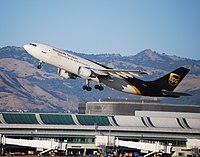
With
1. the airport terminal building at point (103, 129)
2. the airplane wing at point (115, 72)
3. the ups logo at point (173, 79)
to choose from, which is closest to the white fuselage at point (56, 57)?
the airplane wing at point (115, 72)

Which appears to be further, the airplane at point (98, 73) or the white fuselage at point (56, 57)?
the airplane at point (98, 73)

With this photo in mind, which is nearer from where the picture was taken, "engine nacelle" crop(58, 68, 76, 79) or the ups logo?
"engine nacelle" crop(58, 68, 76, 79)

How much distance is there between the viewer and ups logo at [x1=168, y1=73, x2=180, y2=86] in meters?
122

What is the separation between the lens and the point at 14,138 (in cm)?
15350

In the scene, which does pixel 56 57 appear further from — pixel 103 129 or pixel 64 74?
pixel 103 129

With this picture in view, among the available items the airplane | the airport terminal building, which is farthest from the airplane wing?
the airport terminal building

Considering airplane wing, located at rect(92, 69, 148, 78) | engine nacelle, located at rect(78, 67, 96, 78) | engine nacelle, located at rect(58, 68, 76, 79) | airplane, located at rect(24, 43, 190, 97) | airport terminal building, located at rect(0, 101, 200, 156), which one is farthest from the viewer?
airport terminal building, located at rect(0, 101, 200, 156)

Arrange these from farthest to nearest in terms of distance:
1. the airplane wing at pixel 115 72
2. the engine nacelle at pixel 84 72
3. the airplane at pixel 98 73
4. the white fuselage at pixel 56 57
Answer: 1. the airplane wing at pixel 115 72
2. the engine nacelle at pixel 84 72
3. the airplane at pixel 98 73
4. the white fuselage at pixel 56 57

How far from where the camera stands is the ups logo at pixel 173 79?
122 meters

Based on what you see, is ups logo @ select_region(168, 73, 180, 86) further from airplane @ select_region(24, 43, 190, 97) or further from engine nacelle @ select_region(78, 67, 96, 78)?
engine nacelle @ select_region(78, 67, 96, 78)

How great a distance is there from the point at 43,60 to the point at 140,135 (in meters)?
60.8

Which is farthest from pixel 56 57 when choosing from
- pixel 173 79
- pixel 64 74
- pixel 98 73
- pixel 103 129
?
pixel 103 129

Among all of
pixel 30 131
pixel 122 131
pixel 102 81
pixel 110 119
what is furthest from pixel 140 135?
pixel 102 81

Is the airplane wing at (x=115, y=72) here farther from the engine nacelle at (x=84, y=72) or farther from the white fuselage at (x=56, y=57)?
the white fuselage at (x=56, y=57)
